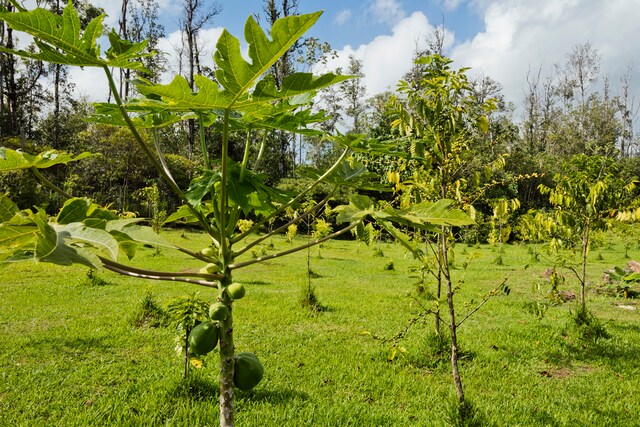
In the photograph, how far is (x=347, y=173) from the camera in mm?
1364

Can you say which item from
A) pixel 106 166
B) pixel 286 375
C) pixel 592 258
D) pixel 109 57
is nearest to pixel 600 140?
pixel 592 258

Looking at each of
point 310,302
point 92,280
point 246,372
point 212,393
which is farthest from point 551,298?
point 92,280

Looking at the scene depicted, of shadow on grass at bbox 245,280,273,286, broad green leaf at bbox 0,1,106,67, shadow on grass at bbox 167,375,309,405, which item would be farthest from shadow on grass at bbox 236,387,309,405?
shadow on grass at bbox 245,280,273,286

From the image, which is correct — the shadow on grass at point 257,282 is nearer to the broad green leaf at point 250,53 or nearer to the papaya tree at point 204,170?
the papaya tree at point 204,170

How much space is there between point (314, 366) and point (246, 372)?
3.68 meters

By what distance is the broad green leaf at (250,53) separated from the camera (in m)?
0.69

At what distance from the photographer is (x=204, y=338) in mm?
902

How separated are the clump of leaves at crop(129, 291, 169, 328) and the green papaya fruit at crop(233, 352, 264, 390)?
5.12 m

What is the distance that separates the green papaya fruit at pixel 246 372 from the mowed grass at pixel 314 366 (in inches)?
96.7

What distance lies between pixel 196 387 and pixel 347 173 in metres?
3.06

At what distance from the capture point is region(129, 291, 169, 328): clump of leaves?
5.56m

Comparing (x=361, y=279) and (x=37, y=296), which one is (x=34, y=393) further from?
(x=361, y=279)

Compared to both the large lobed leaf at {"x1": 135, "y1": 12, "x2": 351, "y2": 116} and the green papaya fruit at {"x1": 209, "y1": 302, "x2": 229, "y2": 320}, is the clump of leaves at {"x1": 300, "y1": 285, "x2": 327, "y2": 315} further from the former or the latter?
the large lobed leaf at {"x1": 135, "y1": 12, "x2": 351, "y2": 116}

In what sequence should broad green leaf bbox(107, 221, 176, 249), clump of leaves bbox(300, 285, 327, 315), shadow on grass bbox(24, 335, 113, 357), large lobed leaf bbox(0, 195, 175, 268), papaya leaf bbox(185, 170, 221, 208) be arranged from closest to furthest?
large lobed leaf bbox(0, 195, 175, 268) → broad green leaf bbox(107, 221, 176, 249) → papaya leaf bbox(185, 170, 221, 208) → shadow on grass bbox(24, 335, 113, 357) → clump of leaves bbox(300, 285, 327, 315)
